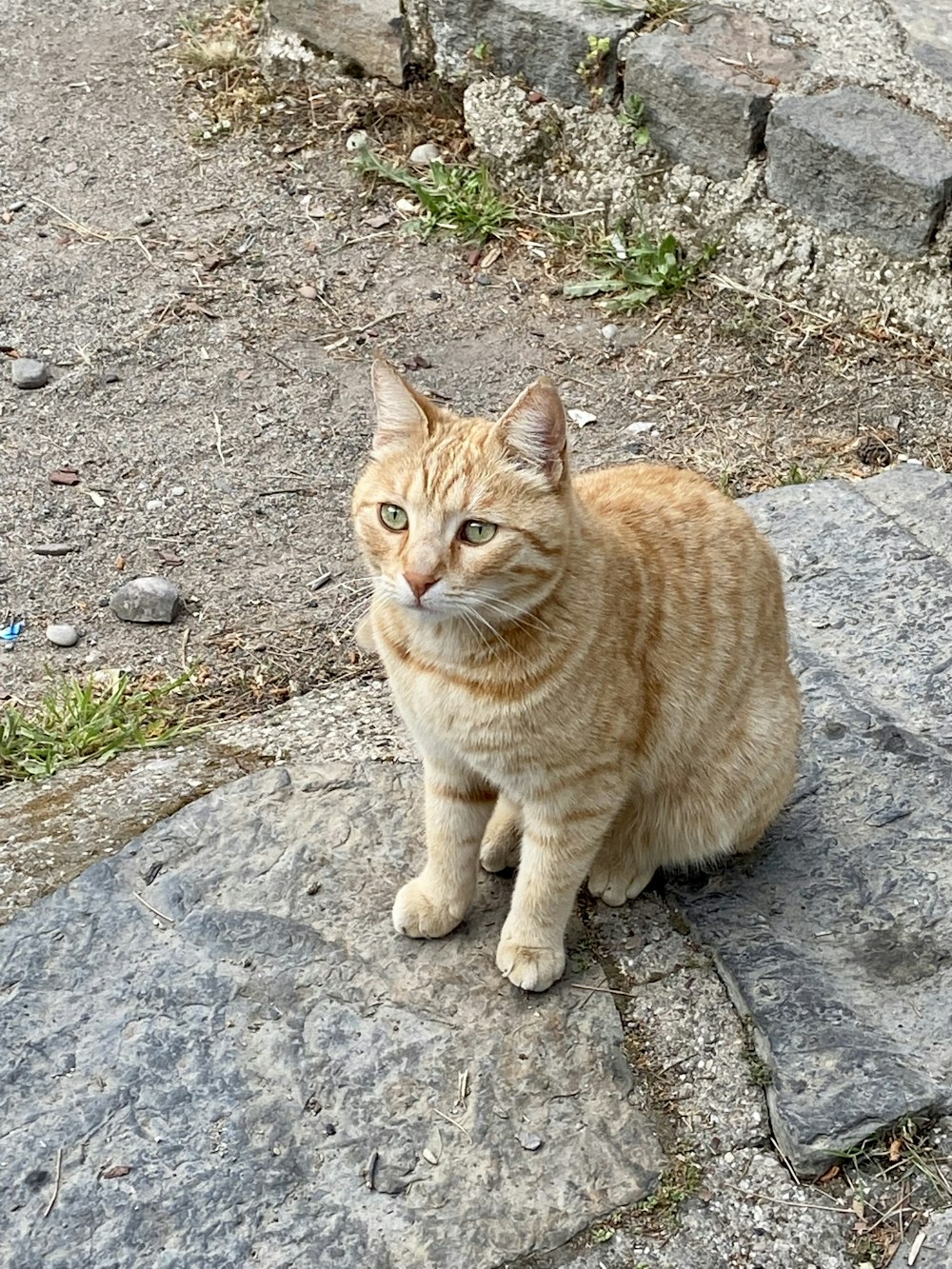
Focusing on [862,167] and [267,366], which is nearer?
[862,167]

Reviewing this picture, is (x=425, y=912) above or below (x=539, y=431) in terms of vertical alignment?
below

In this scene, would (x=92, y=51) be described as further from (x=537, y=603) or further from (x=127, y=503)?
(x=537, y=603)

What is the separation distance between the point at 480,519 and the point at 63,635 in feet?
6.23

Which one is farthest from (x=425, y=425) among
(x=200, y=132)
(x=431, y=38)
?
(x=200, y=132)

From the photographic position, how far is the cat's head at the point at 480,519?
2.41m

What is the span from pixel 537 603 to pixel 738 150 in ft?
10.0

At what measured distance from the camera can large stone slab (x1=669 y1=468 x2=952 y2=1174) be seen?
2557 mm

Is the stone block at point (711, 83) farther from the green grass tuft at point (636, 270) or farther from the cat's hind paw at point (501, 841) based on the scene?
the cat's hind paw at point (501, 841)

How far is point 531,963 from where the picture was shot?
8.87ft

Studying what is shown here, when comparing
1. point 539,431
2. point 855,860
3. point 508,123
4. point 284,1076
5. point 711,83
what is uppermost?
point 539,431

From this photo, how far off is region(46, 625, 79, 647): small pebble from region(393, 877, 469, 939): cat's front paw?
1.57 m

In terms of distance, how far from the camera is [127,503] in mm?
4438

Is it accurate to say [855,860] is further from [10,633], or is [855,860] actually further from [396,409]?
[10,633]

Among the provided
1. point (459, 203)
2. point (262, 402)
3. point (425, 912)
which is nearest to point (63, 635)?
point (262, 402)
